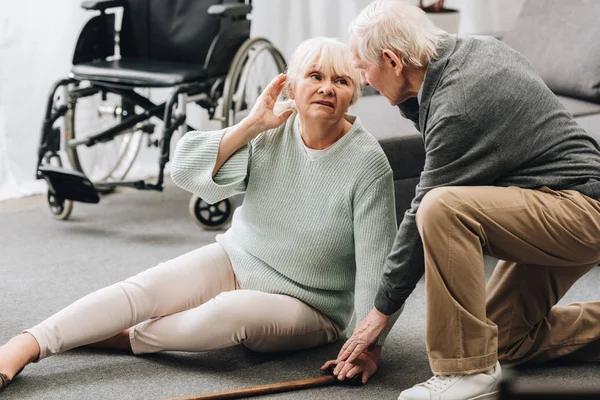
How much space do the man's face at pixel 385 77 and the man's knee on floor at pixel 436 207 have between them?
0.23 m

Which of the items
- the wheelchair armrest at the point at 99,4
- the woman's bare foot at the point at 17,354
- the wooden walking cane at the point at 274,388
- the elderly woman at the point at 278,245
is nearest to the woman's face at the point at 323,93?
the elderly woman at the point at 278,245

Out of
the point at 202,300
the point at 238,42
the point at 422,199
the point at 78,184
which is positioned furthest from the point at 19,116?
the point at 422,199

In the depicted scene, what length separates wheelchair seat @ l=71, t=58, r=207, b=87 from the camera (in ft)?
9.87

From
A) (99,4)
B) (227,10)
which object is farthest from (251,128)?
(99,4)

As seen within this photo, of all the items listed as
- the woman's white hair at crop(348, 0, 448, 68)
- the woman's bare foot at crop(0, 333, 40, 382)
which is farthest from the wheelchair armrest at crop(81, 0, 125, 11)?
the woman's white hair at crop(348, 0, 448, 68)

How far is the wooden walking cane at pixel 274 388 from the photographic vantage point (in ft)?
5.84

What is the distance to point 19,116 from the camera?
137 inches

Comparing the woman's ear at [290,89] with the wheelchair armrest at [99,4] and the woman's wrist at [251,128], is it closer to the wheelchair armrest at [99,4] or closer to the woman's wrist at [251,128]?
the woman's wrist at [251,128]

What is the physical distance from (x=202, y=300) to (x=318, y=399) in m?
0.40

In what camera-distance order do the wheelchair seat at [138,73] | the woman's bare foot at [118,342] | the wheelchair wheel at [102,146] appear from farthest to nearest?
the wheelchair wheel at [102,146]
the wheelchair seat at [138,73]
the woman's bare foot at [118,342]

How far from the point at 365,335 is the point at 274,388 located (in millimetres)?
220

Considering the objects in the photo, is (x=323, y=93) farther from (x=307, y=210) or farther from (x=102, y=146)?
(x=102, y=146)

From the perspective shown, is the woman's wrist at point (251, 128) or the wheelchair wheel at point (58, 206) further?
the wheelchair wheel at point (58, 206)

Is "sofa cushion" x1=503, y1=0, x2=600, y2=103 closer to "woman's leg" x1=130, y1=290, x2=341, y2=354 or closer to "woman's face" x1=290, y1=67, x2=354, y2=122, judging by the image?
"woman's face" x1=290, y1=67, x2=354, y2=122
